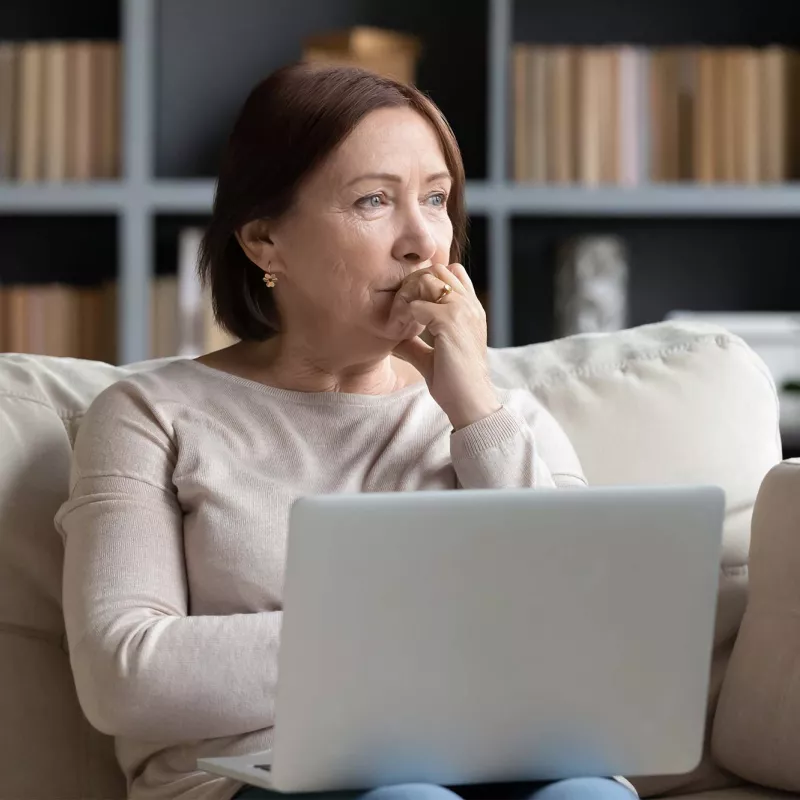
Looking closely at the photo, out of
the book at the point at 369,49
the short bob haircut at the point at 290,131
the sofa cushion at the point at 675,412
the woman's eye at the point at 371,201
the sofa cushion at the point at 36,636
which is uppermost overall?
the book at the point at 369,49

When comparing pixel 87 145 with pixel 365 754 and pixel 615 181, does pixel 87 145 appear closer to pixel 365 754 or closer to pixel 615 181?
pixel 615 181

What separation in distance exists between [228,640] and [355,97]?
59 centimetres

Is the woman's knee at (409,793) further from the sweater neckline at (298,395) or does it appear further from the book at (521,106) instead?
the book at (521,106)

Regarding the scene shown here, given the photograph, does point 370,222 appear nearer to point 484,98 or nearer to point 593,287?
point 593,287

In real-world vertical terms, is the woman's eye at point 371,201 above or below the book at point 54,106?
below

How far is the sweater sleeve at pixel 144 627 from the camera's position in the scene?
4.01ft

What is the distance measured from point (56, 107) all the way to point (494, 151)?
0.94 metres

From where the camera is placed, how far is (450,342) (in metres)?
1.46

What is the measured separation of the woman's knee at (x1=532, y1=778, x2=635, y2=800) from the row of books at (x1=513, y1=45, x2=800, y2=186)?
207cm

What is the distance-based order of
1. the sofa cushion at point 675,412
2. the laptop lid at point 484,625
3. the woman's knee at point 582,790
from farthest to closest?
the sofa cushion at point 675,412
the woman's knee at point 582,790
the laptop lid at point 484,625

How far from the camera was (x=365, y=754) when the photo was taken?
0.99 meters

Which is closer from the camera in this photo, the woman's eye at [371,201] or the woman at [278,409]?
the woman at [278,409]

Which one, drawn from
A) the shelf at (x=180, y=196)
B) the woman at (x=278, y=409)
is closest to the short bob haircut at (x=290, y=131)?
the woman at (x=278, y=409)

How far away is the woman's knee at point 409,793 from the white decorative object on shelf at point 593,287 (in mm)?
2015
